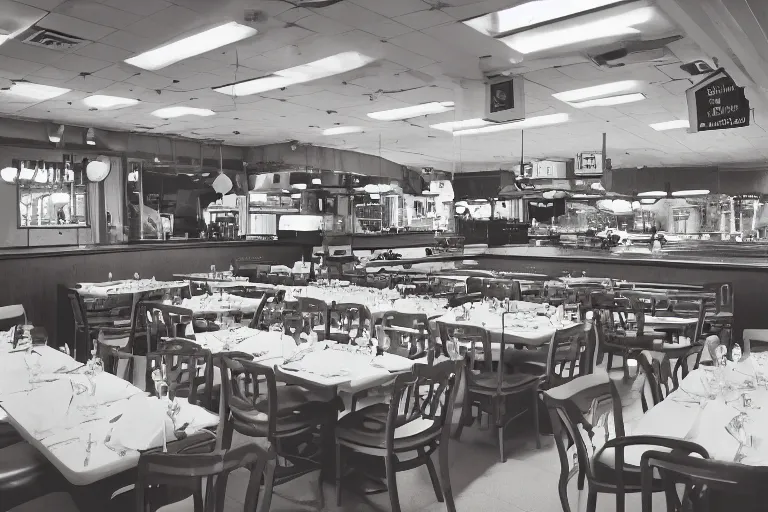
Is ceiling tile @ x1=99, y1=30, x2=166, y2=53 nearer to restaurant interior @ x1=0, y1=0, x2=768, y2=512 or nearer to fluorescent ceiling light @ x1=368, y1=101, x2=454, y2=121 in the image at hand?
restaurant interior @ x1=0, y1=0, x2=768, y2=512

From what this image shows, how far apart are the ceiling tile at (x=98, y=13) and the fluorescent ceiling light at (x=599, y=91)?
5165 millimetres

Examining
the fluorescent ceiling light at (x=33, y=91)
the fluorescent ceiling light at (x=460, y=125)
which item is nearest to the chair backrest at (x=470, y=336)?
the fluorescent ceiling light at (x=460, y=125)

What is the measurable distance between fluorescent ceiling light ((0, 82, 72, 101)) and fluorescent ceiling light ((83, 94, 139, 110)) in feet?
1.40

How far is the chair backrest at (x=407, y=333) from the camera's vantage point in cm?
453

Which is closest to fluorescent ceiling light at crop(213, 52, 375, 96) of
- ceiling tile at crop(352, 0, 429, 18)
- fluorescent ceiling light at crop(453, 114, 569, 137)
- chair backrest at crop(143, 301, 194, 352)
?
ceiling tile at crop(352, 0, 429, 18)

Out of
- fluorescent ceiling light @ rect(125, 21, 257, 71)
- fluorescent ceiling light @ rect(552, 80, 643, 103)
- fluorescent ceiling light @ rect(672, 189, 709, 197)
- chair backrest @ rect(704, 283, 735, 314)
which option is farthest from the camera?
fluorescent ceiling light @ rect(672, 189, 709, 197)

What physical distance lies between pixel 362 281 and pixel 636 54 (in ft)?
15.8

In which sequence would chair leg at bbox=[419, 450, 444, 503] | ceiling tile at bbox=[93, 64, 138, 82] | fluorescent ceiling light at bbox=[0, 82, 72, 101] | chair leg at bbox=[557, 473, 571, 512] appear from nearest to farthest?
chair leg at bbox=[557, 473, 571, 512], chair leg at bbox=[419, 450, 444, 503], ceiling tile at bbox=[93, 64, 138, 82], fluorescent ceiling light at bbox=[0, 82, 72, 101]

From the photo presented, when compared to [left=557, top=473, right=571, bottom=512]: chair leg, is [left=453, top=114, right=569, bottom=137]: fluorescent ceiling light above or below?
above

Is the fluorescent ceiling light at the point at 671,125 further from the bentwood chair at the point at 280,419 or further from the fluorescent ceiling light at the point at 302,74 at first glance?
the bentwood chair at the point at 280,419

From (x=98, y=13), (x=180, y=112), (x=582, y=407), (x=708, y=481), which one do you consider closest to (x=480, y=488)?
(x=582, y=407)

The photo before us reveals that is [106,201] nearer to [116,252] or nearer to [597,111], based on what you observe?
[116,252]

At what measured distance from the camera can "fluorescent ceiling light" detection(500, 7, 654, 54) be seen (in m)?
4.64

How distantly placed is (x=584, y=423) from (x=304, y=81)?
5.59 meters
